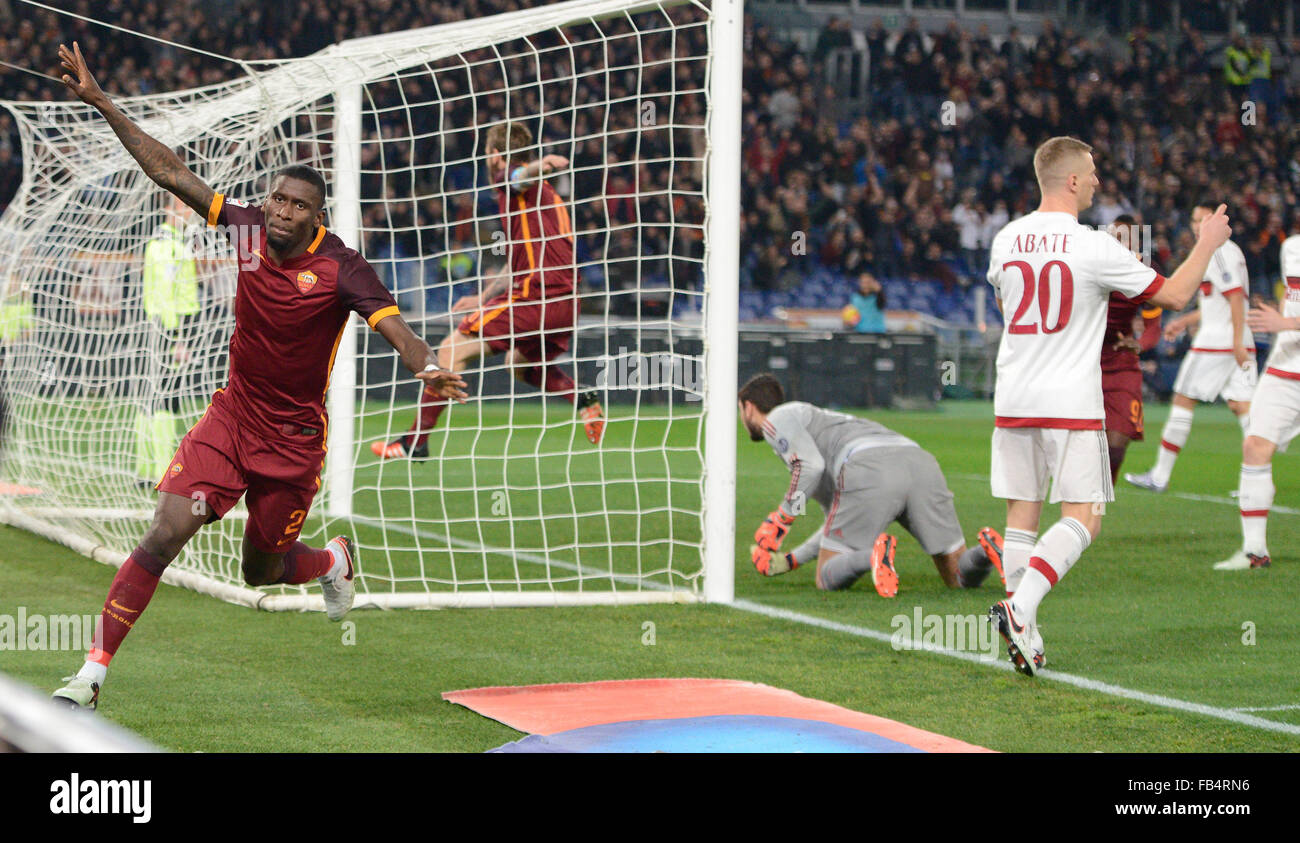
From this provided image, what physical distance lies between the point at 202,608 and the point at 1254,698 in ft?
14.5

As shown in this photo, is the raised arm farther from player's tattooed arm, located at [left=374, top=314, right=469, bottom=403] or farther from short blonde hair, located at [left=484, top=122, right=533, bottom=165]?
short blonde hair, located at [left=484, top=122, right=533, bottom=165]

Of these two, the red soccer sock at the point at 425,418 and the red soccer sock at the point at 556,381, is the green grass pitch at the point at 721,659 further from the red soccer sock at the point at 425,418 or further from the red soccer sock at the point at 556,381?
the red soccer sock at the point at 425,418

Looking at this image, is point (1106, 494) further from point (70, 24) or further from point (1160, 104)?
point (1160, 104)

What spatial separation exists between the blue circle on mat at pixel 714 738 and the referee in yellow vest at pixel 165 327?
14.4 feet

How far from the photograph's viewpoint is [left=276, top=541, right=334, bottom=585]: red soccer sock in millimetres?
5633

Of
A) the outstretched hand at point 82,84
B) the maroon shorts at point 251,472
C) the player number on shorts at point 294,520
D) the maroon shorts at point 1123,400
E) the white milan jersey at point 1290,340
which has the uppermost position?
the outstretched hand at point 82,84

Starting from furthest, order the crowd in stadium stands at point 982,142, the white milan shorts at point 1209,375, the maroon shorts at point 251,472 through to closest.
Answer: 1. the crowd in stadium stands at point 982,142
2. the white milan shorts at point 1209,375
3. the maroon shorts at point 251,472

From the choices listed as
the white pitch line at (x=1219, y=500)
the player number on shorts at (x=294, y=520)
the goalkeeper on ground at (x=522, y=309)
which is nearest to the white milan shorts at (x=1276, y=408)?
the white pitch line at (x=1219, y=500)

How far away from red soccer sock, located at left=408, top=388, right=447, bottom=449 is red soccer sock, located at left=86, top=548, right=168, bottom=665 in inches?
152

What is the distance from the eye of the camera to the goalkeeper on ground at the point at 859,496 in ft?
24.3

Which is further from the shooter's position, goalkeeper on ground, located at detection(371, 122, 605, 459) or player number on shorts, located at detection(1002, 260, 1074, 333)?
goalkeeper on ground, located at detection(371, 122, 605, 459)

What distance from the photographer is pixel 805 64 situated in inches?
1024

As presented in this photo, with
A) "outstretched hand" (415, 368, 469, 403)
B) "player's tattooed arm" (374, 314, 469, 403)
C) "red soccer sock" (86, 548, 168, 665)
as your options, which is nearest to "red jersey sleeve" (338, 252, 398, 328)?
"player's tattooed arm" (374, 314, 469, 403)

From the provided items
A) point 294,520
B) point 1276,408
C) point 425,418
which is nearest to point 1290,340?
point 1276,408
